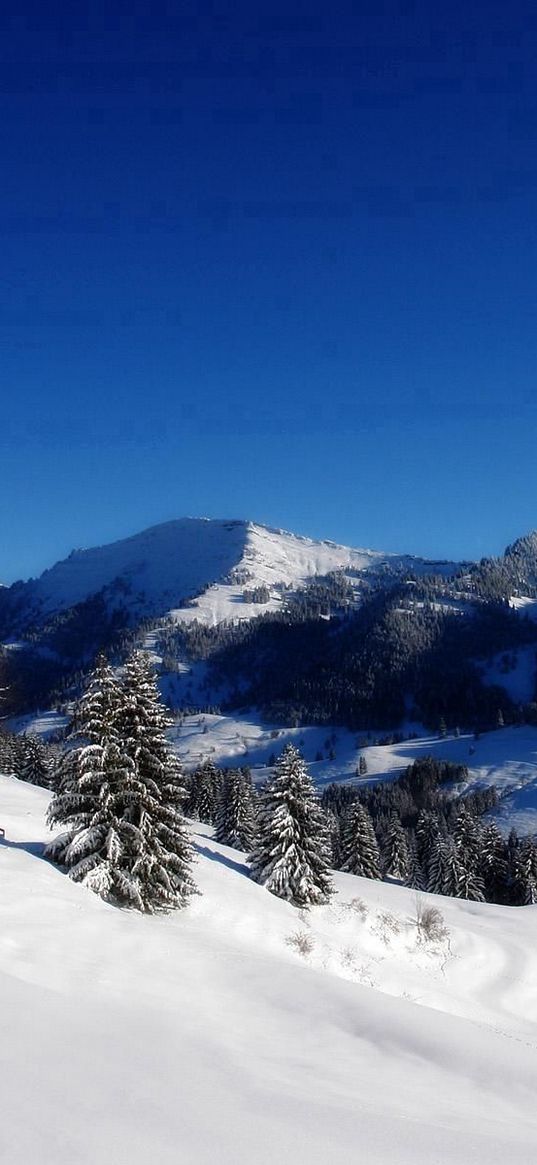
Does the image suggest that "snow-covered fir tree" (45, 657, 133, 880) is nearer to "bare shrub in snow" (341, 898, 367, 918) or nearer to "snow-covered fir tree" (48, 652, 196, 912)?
"snow-covered fir tree" (48, 652, 196, 912)

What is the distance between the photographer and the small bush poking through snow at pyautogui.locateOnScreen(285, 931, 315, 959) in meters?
23.6

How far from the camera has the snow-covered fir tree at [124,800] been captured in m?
21.9

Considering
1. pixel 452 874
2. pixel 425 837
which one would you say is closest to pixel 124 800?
pixel 452 874

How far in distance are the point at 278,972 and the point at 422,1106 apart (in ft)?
23.0

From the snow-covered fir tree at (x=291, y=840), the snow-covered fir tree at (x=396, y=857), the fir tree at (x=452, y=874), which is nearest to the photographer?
the snow-covered fir tree at (x=291, y=840)

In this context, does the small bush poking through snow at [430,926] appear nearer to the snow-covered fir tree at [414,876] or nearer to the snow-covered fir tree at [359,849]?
the snow-covered fir tree at [359,849]

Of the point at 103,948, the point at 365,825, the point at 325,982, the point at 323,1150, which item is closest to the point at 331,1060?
the point at 323,1150

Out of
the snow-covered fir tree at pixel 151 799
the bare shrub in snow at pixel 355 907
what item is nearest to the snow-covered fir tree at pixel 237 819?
the bare shrub in snow at pixel 355 907

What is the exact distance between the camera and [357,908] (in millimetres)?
30656

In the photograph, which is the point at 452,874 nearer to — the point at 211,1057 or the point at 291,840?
the point at 291,840

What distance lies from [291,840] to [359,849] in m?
25.6

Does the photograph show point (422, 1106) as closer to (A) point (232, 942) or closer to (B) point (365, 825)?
(A) point (232, 942)

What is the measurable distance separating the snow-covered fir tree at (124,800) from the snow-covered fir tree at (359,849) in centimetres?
3310

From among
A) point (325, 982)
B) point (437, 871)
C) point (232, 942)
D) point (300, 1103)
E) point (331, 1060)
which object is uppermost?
point (300, 1103)
